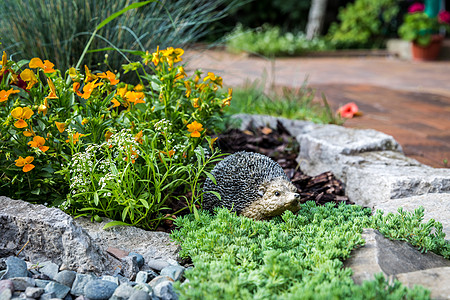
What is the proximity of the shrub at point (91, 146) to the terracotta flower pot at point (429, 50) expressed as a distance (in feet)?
33.6

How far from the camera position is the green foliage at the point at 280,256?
1.73m

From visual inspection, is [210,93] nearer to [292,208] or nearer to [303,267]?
[292,208]

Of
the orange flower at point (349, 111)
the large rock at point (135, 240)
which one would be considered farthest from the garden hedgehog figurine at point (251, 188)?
the orange flower at point (349, 111)

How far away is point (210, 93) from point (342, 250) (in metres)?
1.47

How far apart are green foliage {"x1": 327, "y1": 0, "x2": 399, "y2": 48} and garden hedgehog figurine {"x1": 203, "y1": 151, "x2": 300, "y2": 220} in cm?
1141

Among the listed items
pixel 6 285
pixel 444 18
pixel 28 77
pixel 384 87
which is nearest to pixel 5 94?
pixel 28 77

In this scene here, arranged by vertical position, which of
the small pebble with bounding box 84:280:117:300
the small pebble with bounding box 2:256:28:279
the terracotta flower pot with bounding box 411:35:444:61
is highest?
the small pebble with bounding box 2:256:28:279

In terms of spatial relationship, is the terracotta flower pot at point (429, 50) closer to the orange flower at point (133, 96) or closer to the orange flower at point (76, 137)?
the orange flower at point (133, 96)

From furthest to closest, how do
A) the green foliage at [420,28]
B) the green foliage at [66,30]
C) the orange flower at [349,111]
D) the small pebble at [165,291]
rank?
the green foliage at [420,28] → the orange flower at [349,111] → the green foliage at [66,30] → the small pebble at [165,291]

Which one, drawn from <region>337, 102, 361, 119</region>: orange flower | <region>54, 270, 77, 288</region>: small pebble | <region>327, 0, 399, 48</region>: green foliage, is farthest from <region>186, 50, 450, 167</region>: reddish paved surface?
<region>54, 270, 77, 288</region>: small pebble

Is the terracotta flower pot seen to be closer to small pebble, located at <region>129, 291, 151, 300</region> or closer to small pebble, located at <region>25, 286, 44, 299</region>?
small pebble, located at <region>129, 291, 151, 300</region>

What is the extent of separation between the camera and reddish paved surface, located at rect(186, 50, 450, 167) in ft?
14.8

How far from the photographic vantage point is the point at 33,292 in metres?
1.93

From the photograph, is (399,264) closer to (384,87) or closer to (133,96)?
(133,96)
